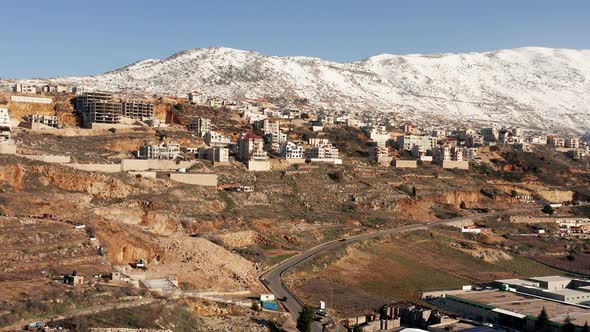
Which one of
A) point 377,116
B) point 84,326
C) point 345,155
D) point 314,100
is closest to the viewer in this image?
point 84,326

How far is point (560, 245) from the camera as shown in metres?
67.4

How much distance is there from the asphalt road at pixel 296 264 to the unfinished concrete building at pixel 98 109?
28002 millimetres

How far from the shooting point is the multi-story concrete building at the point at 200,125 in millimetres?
78688

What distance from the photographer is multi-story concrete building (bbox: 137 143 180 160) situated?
212 ft

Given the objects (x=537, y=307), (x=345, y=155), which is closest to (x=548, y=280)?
(x=537, y=307)

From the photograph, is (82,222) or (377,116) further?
(377,116)

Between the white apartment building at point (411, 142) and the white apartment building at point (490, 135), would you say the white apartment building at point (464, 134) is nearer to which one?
the white apartment building at point (490, 135)

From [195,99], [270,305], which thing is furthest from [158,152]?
[195,99]

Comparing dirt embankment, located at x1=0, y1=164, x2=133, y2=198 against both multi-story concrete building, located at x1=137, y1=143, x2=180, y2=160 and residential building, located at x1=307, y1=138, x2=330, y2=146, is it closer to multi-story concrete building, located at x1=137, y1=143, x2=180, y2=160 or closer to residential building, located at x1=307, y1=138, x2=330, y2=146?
multi-story concrete building, located at x1=137, y1=143, x2=180, y2=160

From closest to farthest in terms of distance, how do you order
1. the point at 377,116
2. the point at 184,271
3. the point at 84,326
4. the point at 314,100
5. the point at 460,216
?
the point at 84,326 → the point at 184,271 → the point at 460,216 → the point at 377,116 → the point at 314,100

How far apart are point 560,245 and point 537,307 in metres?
26.1

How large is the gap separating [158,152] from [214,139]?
38.5 ft

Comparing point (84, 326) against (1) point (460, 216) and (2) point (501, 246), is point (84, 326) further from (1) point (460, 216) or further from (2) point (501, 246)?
(1) point (460, 216)

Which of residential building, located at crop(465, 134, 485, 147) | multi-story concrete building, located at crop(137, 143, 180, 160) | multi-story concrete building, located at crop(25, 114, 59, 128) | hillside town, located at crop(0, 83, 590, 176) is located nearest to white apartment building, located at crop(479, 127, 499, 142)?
hillside town, located at crop(0, 83, 590, 176)
